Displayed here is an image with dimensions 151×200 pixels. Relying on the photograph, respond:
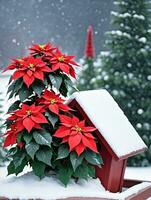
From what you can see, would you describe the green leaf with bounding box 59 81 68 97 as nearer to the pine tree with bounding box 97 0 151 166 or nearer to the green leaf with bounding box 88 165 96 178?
the green leaf with bounding box 88 165 96 178

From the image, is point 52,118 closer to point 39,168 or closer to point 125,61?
point 39,168

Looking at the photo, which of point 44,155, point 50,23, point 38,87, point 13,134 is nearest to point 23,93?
point 38,87

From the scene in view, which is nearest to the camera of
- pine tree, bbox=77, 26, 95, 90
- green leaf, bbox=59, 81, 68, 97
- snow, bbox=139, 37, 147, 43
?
green leaf, bbox=59, 81, 68, 97

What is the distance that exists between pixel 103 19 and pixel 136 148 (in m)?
8.52

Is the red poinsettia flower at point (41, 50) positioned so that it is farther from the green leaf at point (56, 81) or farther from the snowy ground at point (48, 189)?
the snowy ground at point (48, 189)

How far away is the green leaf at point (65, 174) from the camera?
79.3 inches

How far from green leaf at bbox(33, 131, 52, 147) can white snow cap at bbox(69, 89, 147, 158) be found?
0.71ft

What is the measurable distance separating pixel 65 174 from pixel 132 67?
359 cm

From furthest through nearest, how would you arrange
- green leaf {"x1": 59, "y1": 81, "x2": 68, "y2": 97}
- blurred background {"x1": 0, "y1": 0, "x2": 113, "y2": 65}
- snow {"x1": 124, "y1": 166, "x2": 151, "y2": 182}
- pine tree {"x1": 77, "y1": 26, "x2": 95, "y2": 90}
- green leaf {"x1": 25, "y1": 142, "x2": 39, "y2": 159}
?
blurred background {"x1": 0, "y1": 0, "x2": 113, "y2": 65} < pine tree {"x1": 77, "y1": 26, "x2": 95, "y2": 90} < snow {"x1": 124, "y1": 166, "x2": 151, "y2": 182} < green leaf {"x1": 59, "y1": 81, "x2": 68, "y2": 97} < green leaf {"x1": 25, "y1": 142, "x2": 39, "y2": 159}

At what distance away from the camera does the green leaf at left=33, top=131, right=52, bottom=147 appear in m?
1.98

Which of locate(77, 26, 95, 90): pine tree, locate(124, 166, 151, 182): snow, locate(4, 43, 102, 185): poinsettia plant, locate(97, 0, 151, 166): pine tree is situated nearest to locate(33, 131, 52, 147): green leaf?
locate(4, 43, 102, 185): poinsettia plant

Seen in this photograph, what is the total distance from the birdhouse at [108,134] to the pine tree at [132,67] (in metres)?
3.09

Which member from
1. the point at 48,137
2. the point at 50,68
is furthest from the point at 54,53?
the point at 48,137

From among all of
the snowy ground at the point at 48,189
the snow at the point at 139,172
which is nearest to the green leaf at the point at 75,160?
the snowy ground at the point at 48,189
